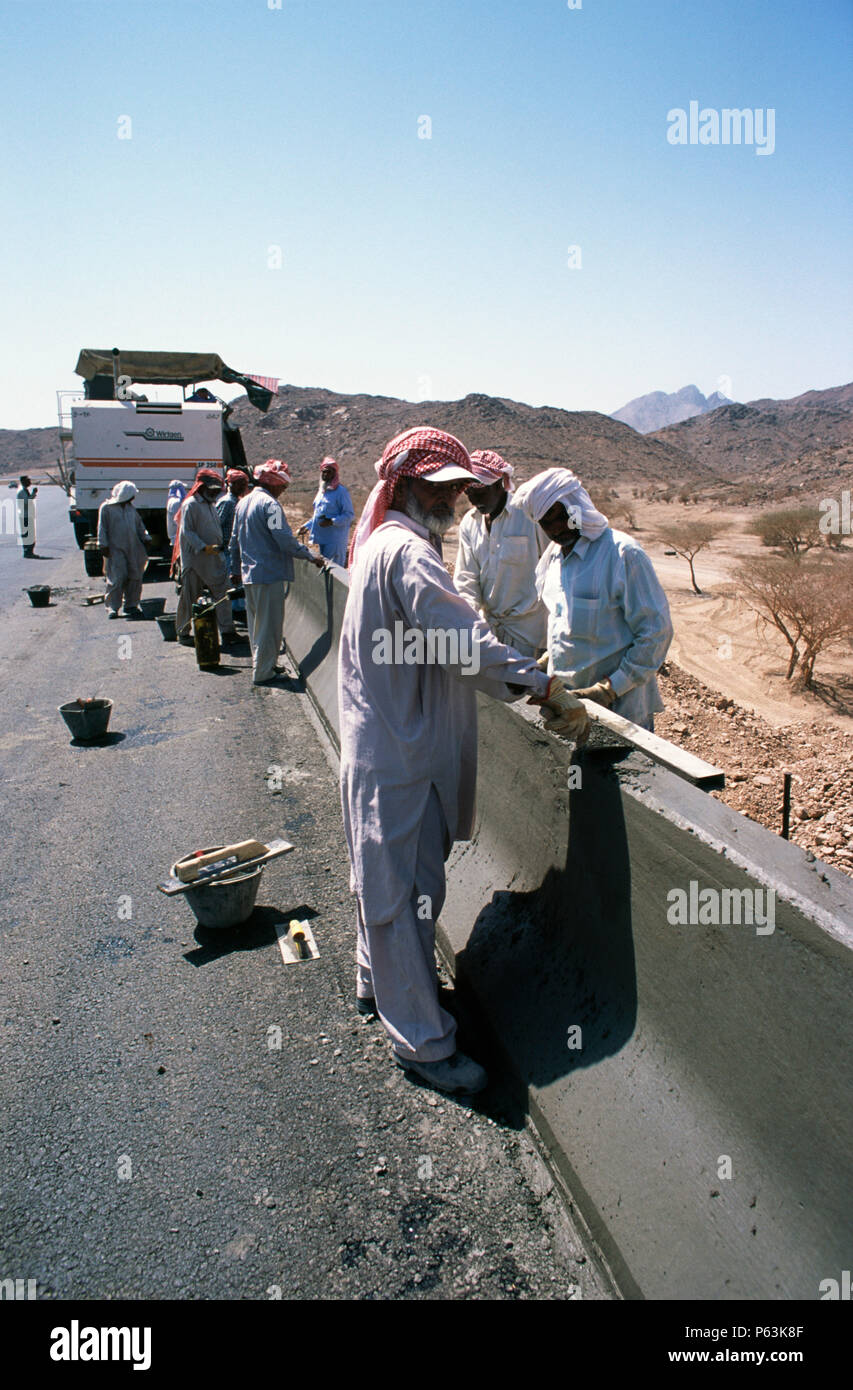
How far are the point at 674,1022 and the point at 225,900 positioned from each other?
239cm

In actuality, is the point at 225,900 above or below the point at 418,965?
below

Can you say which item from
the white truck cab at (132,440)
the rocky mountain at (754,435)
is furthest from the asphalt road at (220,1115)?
the rocky mountain at (754,435)

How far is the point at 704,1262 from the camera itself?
207 centimetres

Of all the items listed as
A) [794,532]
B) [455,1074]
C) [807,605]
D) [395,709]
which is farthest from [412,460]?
[794,532]

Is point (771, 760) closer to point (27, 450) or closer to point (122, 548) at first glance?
point (122, 548)

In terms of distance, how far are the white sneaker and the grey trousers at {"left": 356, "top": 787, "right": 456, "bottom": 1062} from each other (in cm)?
3

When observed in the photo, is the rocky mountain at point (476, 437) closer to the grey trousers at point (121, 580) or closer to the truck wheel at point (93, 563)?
the truck wheel at point (93, 563)

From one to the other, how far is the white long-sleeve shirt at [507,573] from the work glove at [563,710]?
2.84 meters

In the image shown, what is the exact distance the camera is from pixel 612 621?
4082mm

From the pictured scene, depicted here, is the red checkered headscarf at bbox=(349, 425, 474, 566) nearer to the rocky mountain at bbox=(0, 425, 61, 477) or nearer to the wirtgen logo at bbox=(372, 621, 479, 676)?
the wirtgen logo at bbox=(372, 621, 479, 676)

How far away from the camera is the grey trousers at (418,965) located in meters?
3.18
